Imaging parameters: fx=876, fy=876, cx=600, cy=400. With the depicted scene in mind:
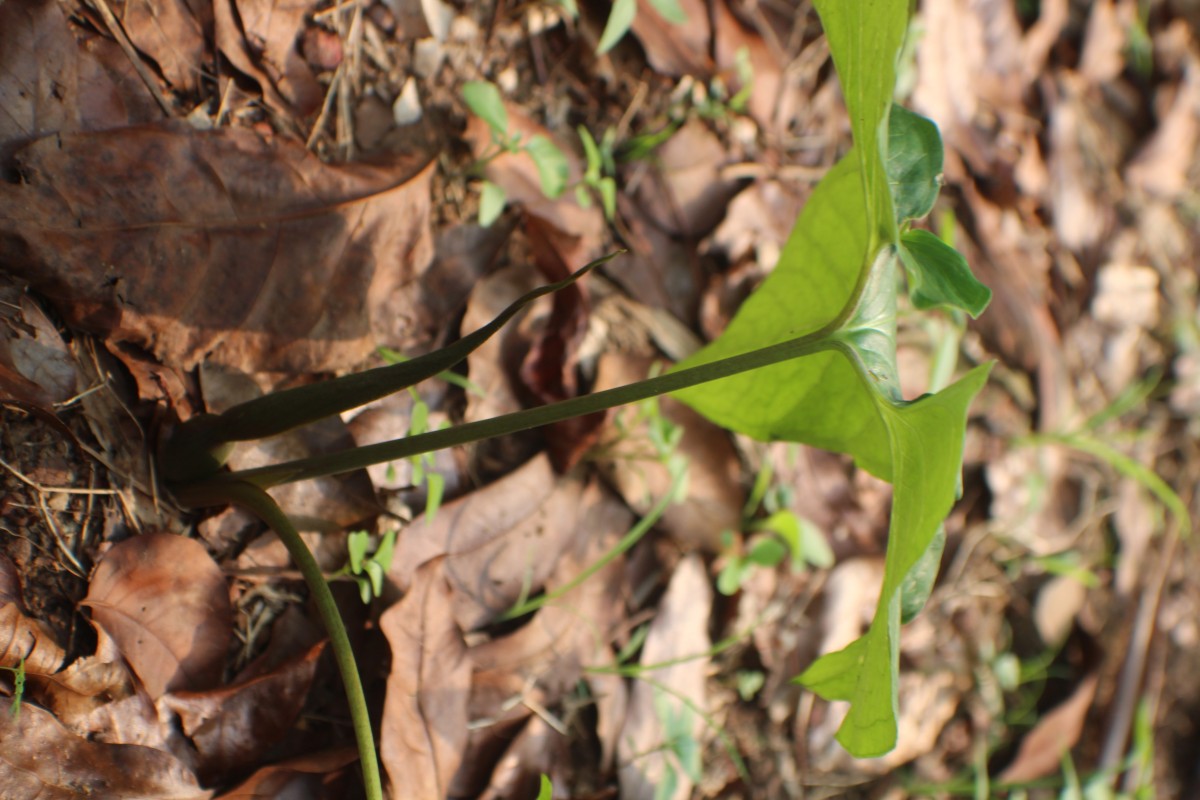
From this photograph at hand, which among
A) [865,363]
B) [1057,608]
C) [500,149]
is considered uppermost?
[500,149]

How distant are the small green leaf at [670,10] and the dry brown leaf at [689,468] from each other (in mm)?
544

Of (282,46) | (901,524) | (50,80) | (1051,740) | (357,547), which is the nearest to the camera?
(901,524)

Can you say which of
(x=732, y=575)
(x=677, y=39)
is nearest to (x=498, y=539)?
(x=732, y=575)

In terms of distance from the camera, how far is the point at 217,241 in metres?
0.90

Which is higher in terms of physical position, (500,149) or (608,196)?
(500,149)

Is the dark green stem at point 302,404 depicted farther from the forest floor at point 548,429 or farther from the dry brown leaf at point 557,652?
the dry brown leaf at point 557,652

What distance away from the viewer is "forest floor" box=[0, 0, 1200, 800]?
846mm

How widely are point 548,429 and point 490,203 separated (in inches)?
12.4

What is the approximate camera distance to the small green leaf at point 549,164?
47.3 inches

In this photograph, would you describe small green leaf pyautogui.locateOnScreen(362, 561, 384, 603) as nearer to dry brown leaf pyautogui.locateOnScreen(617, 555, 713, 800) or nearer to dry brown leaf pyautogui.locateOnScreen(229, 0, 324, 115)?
dry brown leaf pyautogui.locateOnScreen(617, 555, 713, 800)

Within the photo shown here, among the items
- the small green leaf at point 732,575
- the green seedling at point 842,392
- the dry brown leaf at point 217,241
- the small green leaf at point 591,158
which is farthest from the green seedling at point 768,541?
the dry brown leaf at point 217,241

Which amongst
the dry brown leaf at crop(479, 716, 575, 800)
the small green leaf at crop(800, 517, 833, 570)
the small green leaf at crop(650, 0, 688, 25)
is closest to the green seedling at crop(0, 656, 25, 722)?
the dry brown leaf at crop(479, 716, 575, 800)

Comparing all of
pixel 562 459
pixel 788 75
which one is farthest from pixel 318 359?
pixel 788 75

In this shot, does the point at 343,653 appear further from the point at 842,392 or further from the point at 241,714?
the point at 842,392
